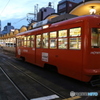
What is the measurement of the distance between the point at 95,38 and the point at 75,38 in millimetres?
844

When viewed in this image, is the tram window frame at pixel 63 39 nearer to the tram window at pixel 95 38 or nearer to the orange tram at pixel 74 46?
the orange tram at pixel 74 46

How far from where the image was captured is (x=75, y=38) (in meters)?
6.54

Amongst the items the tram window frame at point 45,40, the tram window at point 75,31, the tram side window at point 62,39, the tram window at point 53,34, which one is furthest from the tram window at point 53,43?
the tram window at point 75,31

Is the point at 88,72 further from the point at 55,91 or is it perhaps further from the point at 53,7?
the point at 53,7

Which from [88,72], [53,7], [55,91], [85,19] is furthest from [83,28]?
[53,7]

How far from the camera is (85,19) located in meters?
6.08

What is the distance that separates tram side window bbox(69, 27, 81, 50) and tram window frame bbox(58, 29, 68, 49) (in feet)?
0.94

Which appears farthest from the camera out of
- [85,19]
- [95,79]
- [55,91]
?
[95,79]

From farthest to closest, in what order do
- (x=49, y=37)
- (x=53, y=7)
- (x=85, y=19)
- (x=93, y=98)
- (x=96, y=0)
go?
(x=53, y=7)
(x=96, y=0)
(x=49, y=37)
(x=85, y=19)
(x=93, y=98)

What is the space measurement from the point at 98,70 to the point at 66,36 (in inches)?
83.2

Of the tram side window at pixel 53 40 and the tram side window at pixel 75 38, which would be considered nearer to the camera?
the tram side window at pixel 75 38

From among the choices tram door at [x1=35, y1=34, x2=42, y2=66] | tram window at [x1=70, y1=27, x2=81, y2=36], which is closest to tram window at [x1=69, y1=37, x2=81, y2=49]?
tram window at [x1=70, y1=27, x2=81, y2=36]

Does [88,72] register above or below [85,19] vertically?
below

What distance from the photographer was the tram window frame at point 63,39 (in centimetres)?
707
